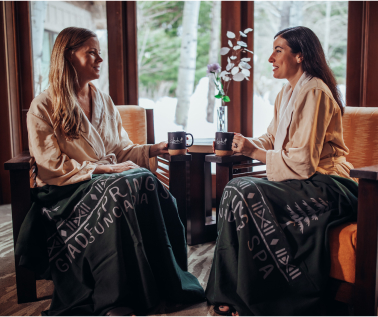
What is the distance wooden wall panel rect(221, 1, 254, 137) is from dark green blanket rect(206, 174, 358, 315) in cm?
154

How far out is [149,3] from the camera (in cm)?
302

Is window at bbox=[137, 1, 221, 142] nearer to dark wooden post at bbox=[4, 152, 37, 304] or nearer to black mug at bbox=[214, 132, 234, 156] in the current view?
black mug at bbox=[214, 132, 234, 156]

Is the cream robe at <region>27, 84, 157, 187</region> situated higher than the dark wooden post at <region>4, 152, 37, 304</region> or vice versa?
the cream robe at <region>27, 84, 157, 187</region>

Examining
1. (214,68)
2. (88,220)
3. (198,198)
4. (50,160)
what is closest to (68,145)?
(50,160)

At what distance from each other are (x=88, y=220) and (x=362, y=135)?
1.45 metres

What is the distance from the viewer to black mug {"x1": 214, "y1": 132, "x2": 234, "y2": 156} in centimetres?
169

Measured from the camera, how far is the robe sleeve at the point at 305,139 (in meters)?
1.41

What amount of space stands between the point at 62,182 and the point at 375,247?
1.26m

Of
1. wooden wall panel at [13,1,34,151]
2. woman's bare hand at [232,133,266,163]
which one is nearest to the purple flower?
woman's bare hand at [232,133,266,163]

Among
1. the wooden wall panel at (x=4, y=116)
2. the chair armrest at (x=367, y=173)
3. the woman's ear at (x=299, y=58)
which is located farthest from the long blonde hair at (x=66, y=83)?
the wooden wall panel at (x=4, y=116)

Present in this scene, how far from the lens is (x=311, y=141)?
141 cm

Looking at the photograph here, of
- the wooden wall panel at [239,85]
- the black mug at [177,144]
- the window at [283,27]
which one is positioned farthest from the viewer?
the wooden wall panel at [239,85]

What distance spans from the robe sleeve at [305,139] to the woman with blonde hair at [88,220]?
0.52 metres

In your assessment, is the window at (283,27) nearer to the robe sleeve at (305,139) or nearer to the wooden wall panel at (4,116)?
the robe sleeve at (305,139)
